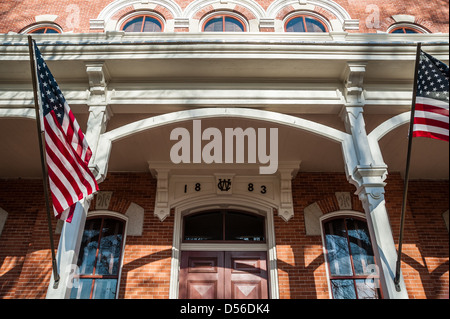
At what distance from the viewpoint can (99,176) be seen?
187 inches

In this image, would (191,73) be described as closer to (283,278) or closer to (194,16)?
(194,16)

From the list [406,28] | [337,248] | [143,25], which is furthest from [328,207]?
[143,25]

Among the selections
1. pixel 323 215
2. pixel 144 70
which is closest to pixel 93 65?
pixel 144 70

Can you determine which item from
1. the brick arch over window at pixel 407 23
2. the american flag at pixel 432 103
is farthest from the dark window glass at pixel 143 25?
the american flag at pixel 432 103

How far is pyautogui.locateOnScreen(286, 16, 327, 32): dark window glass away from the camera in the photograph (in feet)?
26.5

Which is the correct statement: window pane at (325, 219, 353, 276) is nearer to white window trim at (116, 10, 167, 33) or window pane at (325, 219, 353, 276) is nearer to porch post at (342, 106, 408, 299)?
porch post at (342, 106, 408, 299)

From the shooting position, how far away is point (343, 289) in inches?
263

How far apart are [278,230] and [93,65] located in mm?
4423

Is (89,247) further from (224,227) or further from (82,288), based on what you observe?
(224,227)

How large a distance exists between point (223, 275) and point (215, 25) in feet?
17.5

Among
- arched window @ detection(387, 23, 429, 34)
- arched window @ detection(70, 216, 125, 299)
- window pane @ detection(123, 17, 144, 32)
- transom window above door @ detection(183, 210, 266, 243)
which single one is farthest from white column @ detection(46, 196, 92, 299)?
arched window @ detection(387, 23, 429, 34)

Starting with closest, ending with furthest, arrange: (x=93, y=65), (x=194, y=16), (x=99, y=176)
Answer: (x=99, y=176)
(x=93, y=65)
(x=194, y=16)

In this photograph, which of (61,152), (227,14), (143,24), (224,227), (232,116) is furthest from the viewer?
(227,14)

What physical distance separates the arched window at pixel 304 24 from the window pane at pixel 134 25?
3.30 m
